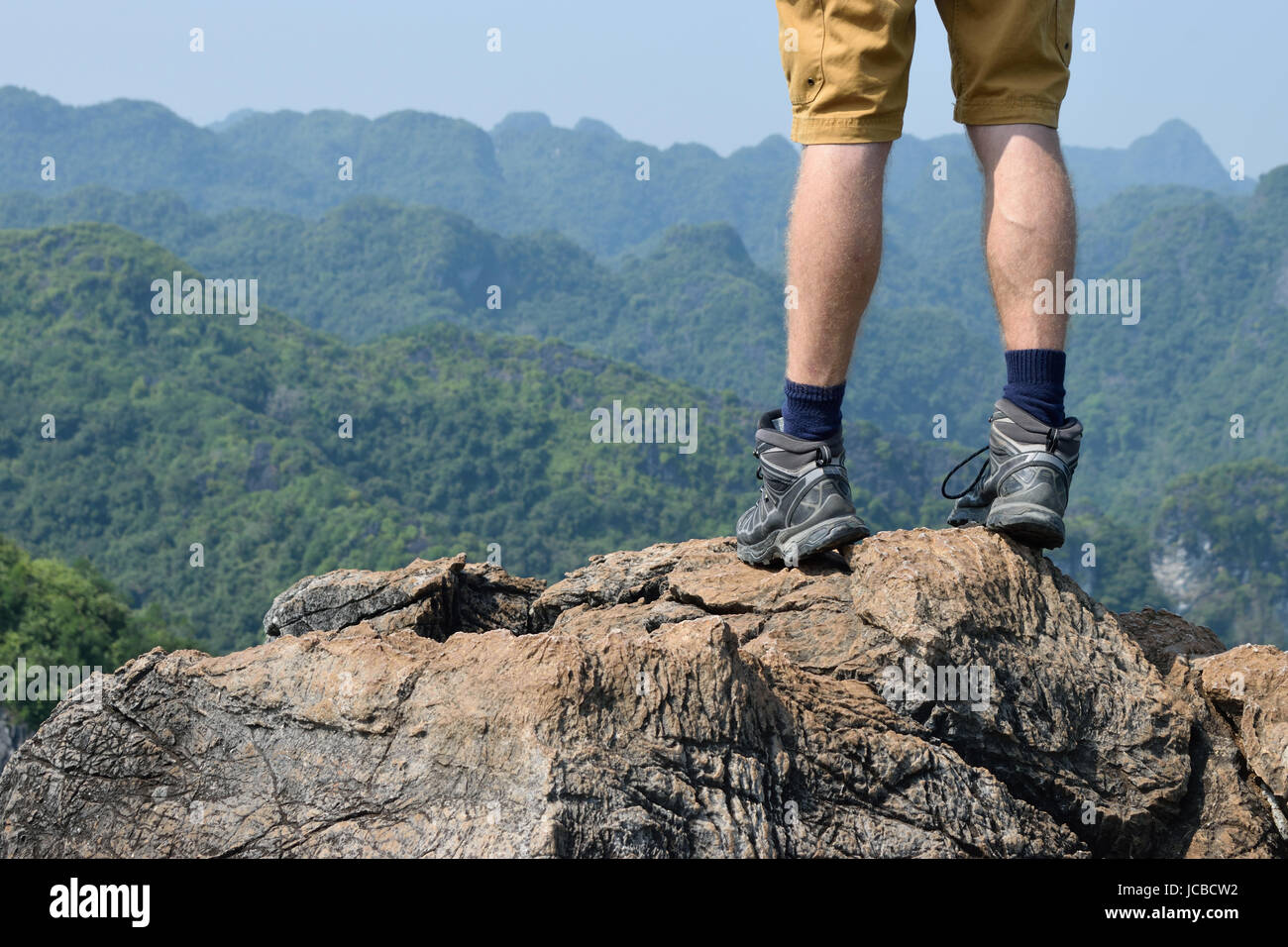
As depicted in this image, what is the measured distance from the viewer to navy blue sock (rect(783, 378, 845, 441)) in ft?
9.50

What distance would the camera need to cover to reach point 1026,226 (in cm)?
280

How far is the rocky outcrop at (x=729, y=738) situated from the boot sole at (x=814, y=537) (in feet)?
0.18

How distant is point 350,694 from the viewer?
2.39 metres

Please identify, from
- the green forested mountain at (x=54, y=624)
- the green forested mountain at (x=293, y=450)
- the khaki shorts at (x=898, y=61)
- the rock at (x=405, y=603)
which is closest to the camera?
the khaki shorts at (x=898, y=61)

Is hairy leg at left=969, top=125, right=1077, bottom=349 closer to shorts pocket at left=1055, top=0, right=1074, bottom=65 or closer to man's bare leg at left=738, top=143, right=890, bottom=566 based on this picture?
shorts pocket at left=1055, top=0, right=1074, bottom=65

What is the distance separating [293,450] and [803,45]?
65895 millimetres

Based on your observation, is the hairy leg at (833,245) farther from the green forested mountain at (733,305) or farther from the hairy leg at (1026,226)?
the green forested mountain at (733,305)

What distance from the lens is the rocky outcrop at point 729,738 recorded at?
2.20 m

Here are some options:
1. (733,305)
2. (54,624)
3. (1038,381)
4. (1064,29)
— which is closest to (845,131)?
(1064,29)

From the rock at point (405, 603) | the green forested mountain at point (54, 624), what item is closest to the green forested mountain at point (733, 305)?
the green forested mountain at point (54, 624)

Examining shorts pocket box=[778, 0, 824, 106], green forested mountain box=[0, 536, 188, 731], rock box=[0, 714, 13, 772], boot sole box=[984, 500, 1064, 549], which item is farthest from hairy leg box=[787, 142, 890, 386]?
green forested mountain box=[0, 536, 188, 731]

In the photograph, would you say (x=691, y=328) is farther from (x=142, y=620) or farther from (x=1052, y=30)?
(x=1052, y=30)

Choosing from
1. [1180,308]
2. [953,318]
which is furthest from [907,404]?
[1180,308]

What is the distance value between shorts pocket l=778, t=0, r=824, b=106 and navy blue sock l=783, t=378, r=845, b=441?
617mm
